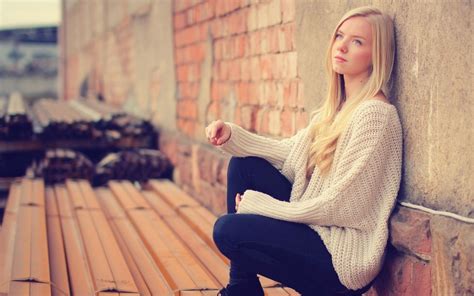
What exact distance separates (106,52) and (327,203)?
25.8 ft

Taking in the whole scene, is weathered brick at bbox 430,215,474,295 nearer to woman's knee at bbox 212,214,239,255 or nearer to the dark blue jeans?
the dark blue jeans

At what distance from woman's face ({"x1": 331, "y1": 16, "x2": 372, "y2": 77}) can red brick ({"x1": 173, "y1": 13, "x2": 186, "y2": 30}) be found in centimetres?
299

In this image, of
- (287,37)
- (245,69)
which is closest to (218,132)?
(287,37)

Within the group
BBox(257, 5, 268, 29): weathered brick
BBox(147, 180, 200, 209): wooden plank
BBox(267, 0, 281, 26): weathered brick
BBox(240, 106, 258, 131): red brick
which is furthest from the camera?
BBox(147, 180, 200, 209): wooden plank

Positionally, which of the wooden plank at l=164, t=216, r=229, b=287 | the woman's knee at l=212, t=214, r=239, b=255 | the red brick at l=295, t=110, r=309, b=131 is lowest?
the wooden plank at l=164, t=216, r=229, b=287

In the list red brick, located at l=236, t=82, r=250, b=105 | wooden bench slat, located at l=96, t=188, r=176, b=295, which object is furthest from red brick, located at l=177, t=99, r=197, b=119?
red brick, located at l=236, t=82, r=250, b=105

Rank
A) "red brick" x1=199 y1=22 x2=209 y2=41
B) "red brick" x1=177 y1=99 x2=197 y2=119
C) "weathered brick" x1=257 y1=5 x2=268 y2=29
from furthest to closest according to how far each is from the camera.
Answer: "red brick" x1=177 y1=99 x2=197 y2=119, "red brick" x1=199 y1=22 x2=209 y2=41, "weathered brick" x1=257 y1=5 x2=268 y2=29

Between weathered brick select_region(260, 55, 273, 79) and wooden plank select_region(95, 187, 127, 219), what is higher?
weathered brick select_region(260, 55, 273, 79)

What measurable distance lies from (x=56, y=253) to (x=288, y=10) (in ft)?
4.91

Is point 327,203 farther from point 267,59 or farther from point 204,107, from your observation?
point 204,107

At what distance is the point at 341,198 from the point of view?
7.97 feet

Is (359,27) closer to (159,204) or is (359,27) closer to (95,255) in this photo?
(95,255)

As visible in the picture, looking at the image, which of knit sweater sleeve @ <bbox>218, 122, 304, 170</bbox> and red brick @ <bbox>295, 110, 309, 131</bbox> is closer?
knit sweater sleeve @ <bbox>218, 122, 304, 170</bbox>

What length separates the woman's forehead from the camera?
251 centimetres
